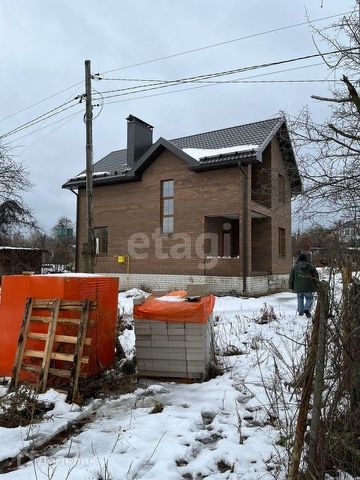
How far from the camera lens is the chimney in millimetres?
19922

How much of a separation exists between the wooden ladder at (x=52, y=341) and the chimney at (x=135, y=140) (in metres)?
15.0

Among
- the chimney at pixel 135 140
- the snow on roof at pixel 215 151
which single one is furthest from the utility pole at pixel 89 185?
the chimney at pixel 135 140

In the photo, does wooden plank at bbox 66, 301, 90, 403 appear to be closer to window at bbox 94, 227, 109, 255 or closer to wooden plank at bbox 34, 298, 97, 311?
wooden plank at bbox 34, 298, 97, 311

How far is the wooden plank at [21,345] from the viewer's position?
16.6 ft

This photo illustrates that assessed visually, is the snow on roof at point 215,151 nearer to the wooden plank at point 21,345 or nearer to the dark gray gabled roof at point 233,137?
the dark gray gabled roof at point 233,137

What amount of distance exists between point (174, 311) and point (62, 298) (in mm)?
1398

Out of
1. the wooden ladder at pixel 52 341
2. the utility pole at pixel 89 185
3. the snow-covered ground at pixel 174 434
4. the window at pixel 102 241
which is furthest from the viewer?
the window at pixel 102 241

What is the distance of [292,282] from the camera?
11.1m

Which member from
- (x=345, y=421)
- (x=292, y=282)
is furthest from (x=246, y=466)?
(x=292, y=282)

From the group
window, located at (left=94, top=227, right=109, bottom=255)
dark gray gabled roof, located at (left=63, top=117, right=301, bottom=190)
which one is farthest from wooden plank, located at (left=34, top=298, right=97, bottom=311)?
window, located at (left=94, top=227, right=109, bottom=255)

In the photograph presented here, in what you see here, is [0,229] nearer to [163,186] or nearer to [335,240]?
[163,186]

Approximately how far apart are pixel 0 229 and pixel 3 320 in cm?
2366

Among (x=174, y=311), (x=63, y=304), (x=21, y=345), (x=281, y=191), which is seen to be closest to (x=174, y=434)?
(x=174, y=311)

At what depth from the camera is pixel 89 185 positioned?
11.9 meters
